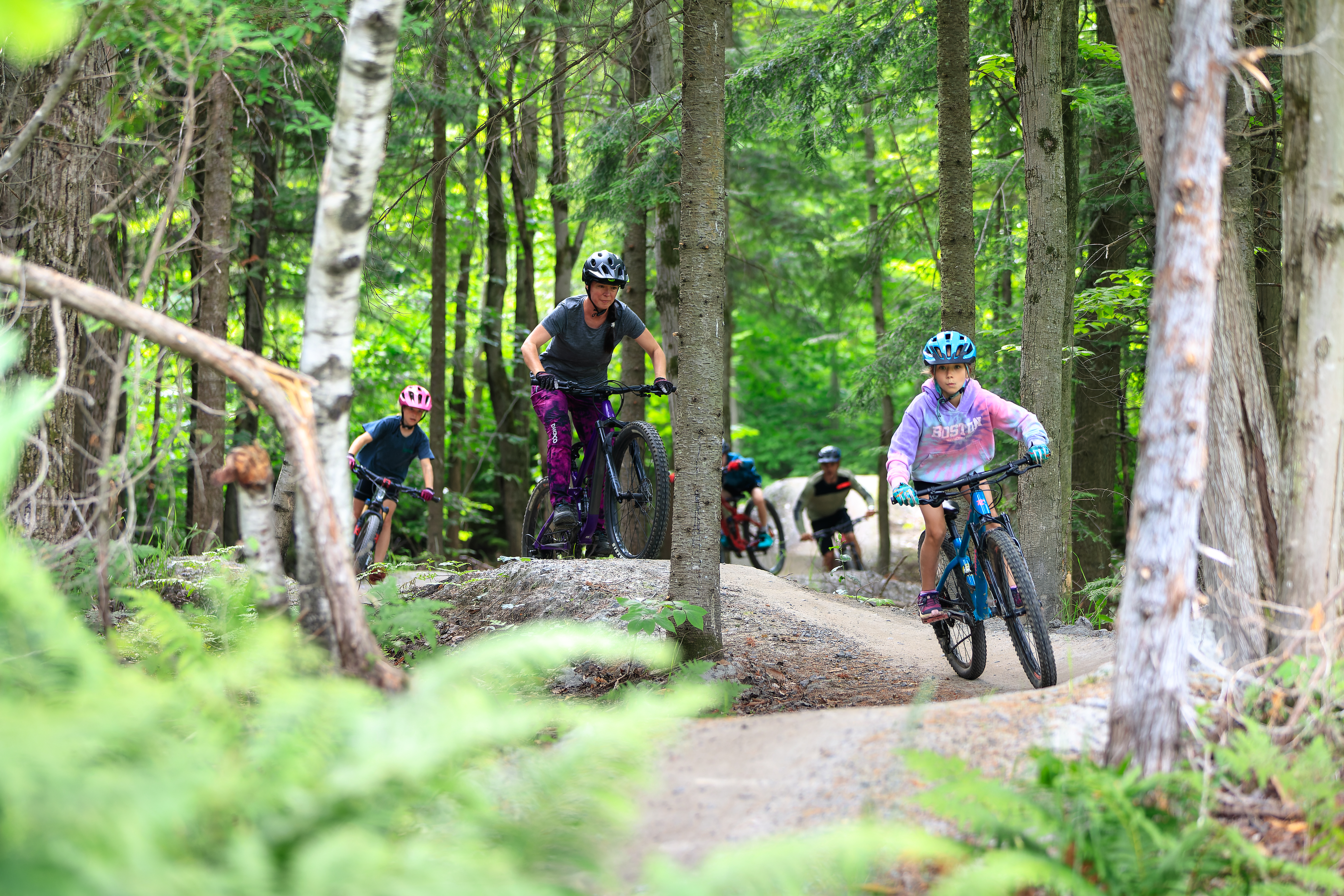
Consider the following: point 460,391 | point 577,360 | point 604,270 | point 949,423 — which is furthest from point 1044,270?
point 460,391

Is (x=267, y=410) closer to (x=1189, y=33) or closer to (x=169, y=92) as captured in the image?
(x=1189, y=33)

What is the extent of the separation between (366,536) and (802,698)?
4511 millimetres

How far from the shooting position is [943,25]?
7.91 meters

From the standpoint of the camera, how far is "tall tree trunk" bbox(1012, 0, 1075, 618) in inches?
292

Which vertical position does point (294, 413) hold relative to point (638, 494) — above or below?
above

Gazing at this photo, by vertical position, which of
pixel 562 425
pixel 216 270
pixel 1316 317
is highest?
pixel 216 270

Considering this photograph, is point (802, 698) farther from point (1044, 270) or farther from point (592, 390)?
point (1044, 270)

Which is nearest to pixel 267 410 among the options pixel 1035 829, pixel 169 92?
pixel 1035 829

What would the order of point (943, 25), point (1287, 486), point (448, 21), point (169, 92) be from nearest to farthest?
point (1287, 486), point (448, 21), point (943, 25), point (169, 92)

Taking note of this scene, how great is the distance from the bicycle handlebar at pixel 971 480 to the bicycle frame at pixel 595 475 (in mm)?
2689

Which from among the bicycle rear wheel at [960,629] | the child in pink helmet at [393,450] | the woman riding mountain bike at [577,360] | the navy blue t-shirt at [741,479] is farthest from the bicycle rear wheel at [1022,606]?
the navy blue t-shirt at [741,479]

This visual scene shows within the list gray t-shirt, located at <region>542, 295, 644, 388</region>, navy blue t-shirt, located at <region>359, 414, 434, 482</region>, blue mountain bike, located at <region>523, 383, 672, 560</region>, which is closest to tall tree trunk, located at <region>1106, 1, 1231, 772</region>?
blue mountain bike, located at <region>523, 383, 672, 560</region>

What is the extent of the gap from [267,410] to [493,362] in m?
14.2

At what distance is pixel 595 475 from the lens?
795 cm
